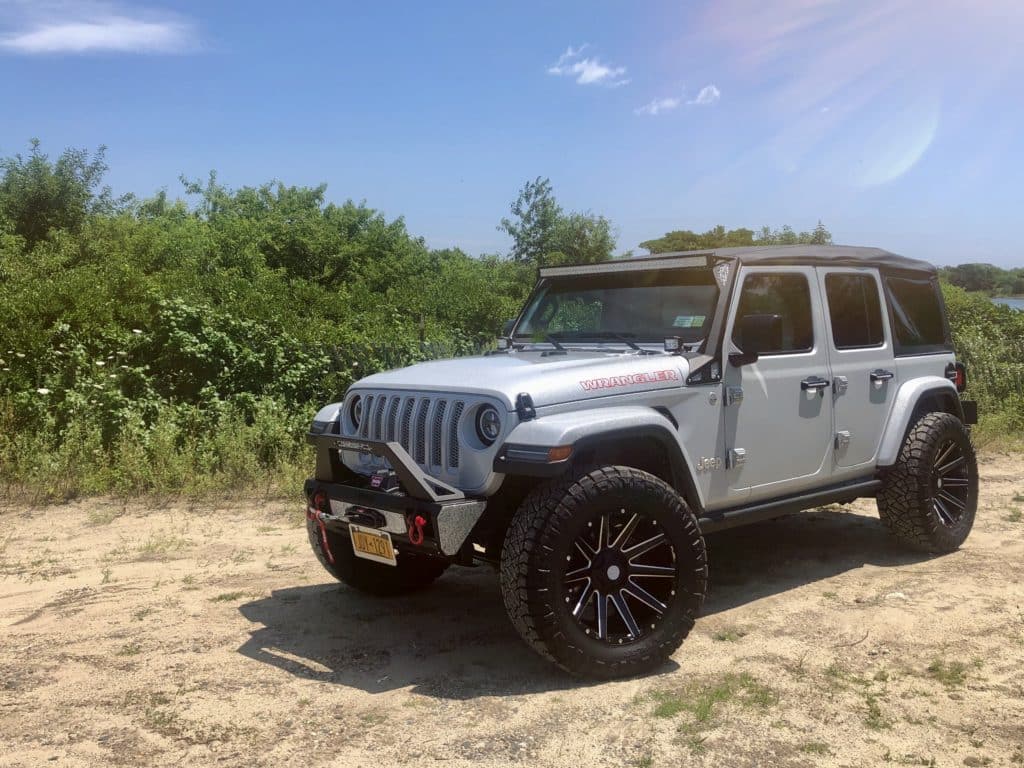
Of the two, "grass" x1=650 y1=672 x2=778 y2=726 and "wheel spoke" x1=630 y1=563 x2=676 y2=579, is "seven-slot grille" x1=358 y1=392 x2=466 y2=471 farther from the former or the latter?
"grass" x1=650 y1=672 x2=778 y2=726

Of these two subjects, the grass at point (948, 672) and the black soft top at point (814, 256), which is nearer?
the grass at point (948, 672)

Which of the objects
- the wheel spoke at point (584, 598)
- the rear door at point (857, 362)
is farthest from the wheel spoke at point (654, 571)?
the rear door at point (857, 362)

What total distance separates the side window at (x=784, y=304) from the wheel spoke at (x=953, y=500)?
164cm

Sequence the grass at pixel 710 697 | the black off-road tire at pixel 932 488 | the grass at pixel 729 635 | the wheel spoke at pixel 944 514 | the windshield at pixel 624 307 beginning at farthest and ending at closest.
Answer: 1. the wheel spoke at pixel 944 514
2. the black off-road tire at pixel 932 488
3. the windshield at pixel 624 307
4. the grass at pixel 729 635
5. the grass at pixel 710 697

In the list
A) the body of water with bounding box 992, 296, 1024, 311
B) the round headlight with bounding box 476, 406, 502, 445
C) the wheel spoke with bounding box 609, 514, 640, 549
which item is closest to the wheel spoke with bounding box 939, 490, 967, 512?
the wheel spoke with bounding box 609, 514, 640, 549

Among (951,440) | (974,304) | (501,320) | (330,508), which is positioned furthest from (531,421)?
(974,304)

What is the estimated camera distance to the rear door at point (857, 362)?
5539mm

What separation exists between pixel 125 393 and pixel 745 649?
653 centimetres

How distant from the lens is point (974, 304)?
45.2 feet

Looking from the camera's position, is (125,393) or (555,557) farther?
(125,393)

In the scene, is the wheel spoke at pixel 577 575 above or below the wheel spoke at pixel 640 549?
below

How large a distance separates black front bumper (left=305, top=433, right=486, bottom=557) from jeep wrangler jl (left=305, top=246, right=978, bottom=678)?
0.01m

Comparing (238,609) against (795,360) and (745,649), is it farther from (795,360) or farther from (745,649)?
(795,360)

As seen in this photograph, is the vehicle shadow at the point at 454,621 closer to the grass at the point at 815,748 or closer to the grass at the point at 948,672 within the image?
the grass at the point at 815,748
